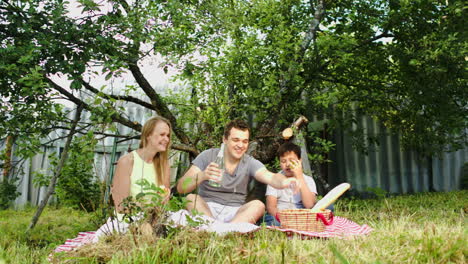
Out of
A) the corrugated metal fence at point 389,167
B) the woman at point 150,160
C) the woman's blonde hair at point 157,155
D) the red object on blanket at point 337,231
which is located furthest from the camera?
the corrugated metal fence at point 389,167

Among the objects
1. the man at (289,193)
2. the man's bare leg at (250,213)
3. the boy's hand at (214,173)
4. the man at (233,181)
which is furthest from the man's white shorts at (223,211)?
the boy's hand at (214,173)

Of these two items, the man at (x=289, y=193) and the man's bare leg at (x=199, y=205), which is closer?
the man's bare leg at (x=199, y=205)

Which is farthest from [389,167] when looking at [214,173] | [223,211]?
[214,173]

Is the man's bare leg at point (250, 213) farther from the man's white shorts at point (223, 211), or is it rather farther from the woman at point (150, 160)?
the woman at point (150, 160)

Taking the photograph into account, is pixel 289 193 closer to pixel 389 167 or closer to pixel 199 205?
pixel 199 205

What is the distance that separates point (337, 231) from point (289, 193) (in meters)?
0.73

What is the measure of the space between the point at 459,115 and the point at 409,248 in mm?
3476

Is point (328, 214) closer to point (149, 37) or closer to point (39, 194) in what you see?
point (149, 37)

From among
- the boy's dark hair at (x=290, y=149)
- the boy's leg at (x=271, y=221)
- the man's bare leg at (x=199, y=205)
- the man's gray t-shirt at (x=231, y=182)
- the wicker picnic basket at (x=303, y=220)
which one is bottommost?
the boy's leg at (x=271, y=221)

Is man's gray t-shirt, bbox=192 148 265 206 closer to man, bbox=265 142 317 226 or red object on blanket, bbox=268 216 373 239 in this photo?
man, bbox=265 142 317 226

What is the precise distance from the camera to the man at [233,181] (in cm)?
328

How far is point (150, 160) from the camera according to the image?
127 inches

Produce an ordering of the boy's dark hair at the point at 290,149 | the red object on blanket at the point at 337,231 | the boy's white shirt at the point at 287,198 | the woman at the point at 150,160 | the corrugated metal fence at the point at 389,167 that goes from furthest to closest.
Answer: the corrugated metal fence at the point at 389,167
the boy's white shirt at the point at 287,198
the boy's dark hair at the point at 290,149
the woman at the point at 150,160
the red object on blanket at the point at 337,231

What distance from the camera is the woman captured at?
3074mm
